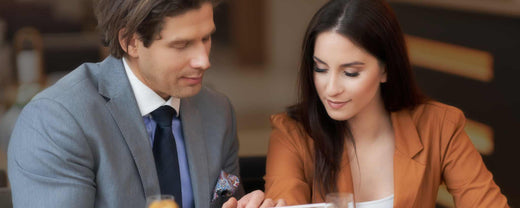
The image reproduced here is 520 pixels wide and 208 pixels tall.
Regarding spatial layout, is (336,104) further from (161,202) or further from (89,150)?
(161,202)

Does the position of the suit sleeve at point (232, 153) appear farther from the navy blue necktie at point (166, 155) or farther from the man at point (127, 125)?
the navy blue necktie at point (166, 155)

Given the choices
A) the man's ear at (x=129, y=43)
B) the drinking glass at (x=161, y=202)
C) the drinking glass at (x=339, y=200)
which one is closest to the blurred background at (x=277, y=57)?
the man's ear at (x=129, y=43)

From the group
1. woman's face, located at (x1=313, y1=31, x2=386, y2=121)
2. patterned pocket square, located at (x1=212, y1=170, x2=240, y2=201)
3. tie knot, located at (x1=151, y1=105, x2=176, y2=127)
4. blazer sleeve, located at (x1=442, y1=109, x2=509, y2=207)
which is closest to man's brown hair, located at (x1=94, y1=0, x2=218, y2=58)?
tie knot, located at (x1=151, y1=105, x2=176, y2=127)

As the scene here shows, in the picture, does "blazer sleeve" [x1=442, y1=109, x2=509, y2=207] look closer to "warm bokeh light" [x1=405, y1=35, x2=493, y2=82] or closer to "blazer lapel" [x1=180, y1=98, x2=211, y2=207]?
"blazer lapel" [x1=180, y1=98, x2=211, y2=207]

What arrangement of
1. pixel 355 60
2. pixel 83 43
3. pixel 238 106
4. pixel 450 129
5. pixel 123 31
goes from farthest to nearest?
pixel 238 106
pixel 83 43
pixel 450 129
pixel 355 60
pixel 123 31

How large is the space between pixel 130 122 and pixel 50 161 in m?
0.28

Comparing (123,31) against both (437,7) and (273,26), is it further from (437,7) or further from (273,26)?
(273,26)

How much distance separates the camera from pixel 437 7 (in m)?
4.93

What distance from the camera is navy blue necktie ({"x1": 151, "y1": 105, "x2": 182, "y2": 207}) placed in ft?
7.89

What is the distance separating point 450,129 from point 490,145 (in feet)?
6.23

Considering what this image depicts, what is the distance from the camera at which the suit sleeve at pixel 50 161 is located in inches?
83.8

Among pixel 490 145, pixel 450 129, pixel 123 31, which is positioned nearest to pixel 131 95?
pixel 123 31

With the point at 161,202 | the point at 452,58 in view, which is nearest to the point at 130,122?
the point at 161,202

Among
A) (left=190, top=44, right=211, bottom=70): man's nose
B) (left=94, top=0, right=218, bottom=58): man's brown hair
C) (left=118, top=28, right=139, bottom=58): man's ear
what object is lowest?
(left=190, top=44, right=211, bottom=70): man's nose
